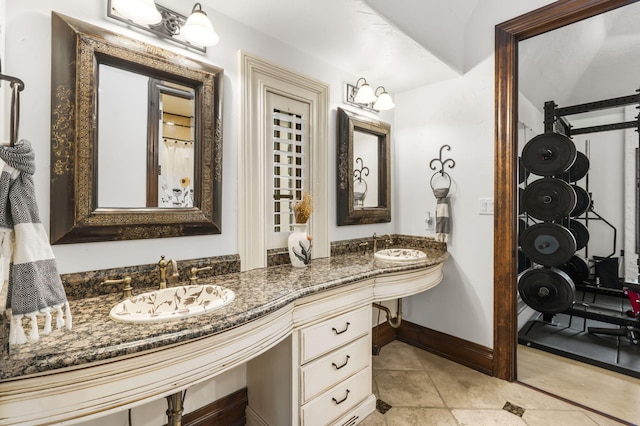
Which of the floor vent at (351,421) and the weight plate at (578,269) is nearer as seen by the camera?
the floor vent at (351,421)

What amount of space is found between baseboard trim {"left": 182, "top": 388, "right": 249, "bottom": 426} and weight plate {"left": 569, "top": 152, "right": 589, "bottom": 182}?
13.2 ft

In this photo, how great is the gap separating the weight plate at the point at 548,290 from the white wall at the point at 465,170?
2.05 ft

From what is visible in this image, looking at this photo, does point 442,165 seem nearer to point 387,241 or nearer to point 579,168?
point 387,241

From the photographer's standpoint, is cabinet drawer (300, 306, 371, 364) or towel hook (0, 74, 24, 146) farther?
cabinet drawer (300, 306, 371, 364)

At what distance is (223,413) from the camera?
1.61 meters

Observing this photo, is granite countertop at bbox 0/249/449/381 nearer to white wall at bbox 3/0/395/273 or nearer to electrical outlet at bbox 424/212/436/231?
white wall at bbox 3/0/395/273

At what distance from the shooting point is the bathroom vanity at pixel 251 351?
75 cm

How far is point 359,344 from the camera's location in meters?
1.68

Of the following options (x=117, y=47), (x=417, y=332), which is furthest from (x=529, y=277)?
(x=117, y=47)

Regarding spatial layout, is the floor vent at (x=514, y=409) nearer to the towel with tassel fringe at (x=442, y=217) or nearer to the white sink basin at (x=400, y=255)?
the white sink basin at (x=400, y=255)

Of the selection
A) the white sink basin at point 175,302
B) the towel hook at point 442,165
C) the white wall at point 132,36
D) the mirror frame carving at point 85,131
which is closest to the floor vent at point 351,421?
the white sink basin at point 175,302

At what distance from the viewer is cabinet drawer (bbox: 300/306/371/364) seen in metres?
1.42

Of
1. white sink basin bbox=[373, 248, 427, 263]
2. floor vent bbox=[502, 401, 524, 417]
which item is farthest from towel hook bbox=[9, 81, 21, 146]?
floor vent bbox=[502, 401, 524, 417]

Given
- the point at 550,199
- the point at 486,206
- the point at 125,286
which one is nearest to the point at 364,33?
the point at 486,206
